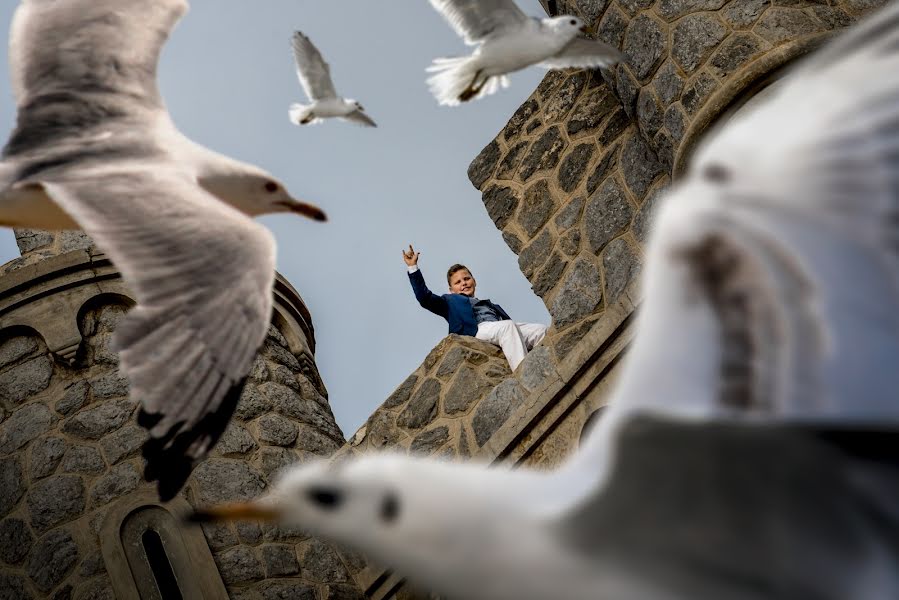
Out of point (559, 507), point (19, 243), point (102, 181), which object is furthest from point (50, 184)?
point (19, 243)

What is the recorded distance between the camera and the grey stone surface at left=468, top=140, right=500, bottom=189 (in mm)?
5816

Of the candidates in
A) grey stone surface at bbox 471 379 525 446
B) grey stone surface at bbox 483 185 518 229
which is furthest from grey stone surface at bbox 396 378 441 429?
grey stone surface at bbox 483 185 518 229

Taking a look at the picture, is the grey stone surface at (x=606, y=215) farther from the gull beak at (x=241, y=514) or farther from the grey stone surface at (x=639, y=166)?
the gull beak at (x=241, y=514)

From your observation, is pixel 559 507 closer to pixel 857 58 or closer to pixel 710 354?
pixel 710 354

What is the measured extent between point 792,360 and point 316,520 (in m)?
0.53

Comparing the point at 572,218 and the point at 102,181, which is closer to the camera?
the point at 102,181

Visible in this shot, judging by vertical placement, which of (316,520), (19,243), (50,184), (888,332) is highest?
(50,184)

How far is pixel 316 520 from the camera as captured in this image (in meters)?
1.25

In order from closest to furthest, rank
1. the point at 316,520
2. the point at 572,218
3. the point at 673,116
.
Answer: the point at 316,520 < the point at 673,116 < the point at 572,218

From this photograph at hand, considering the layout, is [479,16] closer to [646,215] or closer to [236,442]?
[646,215]

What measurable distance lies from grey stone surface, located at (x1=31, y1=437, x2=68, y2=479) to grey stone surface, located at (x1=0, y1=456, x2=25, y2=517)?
0.07 meters

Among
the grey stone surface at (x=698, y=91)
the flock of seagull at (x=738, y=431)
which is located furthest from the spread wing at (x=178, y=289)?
the grey stone surface at (x=698, y=91)

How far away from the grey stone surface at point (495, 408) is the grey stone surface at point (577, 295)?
1.14 feet

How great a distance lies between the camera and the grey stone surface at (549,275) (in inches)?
206
